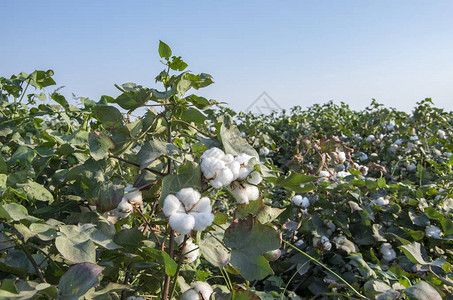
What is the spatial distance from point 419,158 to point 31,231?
389 cm

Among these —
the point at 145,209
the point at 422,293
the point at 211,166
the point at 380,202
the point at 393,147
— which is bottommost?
the point at 393,147

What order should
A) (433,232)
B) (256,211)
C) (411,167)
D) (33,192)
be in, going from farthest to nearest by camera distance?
1. (411,167)
2. (433,232)
3. (33,192)
4. (256,211)

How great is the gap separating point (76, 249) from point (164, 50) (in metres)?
0.55

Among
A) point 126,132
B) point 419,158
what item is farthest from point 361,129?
point 126,132

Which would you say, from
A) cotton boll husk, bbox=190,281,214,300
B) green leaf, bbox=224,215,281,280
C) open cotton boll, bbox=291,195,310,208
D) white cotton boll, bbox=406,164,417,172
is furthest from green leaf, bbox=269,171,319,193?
white cotton boll, bbox=406,164,417,172

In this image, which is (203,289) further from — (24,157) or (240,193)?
(24,157)

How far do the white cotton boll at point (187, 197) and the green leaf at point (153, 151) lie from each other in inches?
4.5

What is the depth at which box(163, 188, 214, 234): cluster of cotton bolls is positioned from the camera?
0.77 meters

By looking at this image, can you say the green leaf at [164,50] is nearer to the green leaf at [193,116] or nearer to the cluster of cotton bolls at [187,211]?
the green leaf at [193,116]

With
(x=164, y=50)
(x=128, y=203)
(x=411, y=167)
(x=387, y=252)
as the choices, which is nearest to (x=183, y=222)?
(x=128, y=203)

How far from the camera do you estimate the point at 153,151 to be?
90 cm

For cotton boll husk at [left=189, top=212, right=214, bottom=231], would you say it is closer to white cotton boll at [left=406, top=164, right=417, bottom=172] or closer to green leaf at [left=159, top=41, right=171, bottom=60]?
green leaf at [left=159, top=41, right=171, bottom=60]

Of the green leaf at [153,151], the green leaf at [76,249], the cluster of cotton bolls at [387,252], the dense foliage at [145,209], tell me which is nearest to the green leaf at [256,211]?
the dense foliage at [145,209]

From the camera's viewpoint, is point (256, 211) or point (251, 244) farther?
point (256, 211)
